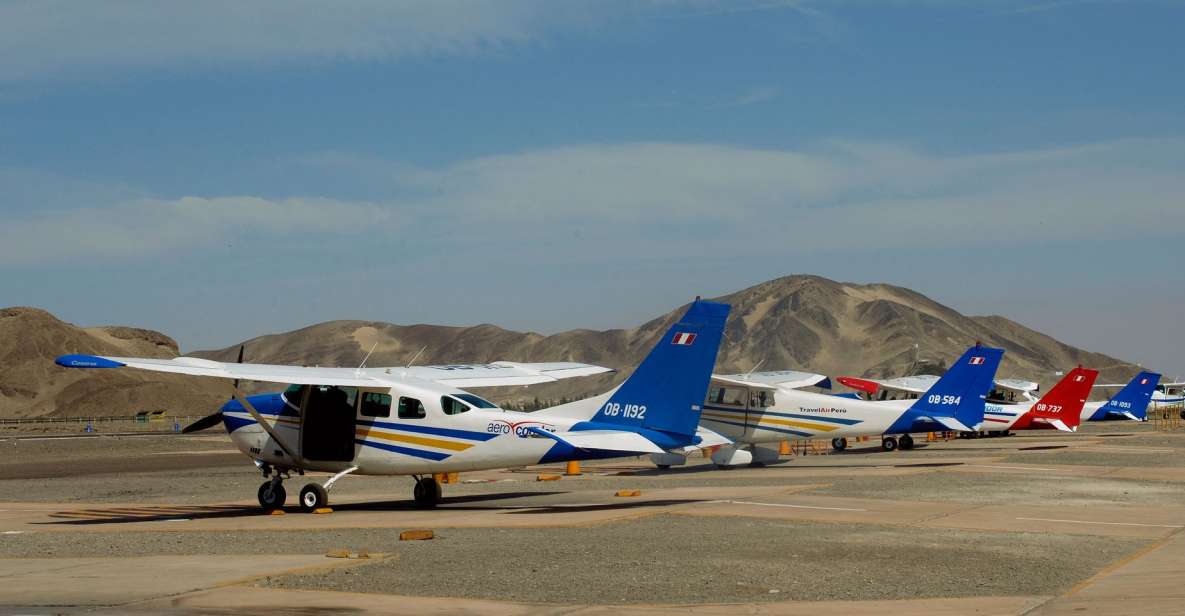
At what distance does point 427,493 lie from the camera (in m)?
21.0

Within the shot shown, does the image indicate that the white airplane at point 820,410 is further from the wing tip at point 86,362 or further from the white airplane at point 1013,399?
the wing tip at point 86,362

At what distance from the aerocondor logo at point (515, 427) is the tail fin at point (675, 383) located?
1159 millimetres

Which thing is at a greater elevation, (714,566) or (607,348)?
(607,348)

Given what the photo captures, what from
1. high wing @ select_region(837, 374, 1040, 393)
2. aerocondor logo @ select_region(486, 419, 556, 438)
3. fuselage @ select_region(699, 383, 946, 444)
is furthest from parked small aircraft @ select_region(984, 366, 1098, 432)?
aerocondor logo @ select_region(486, 419, 556, 438)

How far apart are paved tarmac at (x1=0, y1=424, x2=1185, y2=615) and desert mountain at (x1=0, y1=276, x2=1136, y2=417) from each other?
290 ft

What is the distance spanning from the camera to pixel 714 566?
43.3 ft

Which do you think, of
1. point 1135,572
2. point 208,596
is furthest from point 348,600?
point 1135,572

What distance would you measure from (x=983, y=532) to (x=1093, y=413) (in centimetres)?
4432

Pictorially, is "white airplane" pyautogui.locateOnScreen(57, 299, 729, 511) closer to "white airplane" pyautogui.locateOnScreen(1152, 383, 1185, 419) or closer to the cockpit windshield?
the cockpit windshield

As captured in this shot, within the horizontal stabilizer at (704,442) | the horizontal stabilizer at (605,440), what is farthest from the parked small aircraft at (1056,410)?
the horizontal stabilizer at (605,440)

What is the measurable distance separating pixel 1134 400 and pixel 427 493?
46.2m

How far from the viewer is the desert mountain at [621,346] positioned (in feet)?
387

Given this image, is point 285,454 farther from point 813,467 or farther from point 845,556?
point 813,467

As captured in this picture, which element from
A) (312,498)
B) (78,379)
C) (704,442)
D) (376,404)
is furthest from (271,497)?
(78,379)
